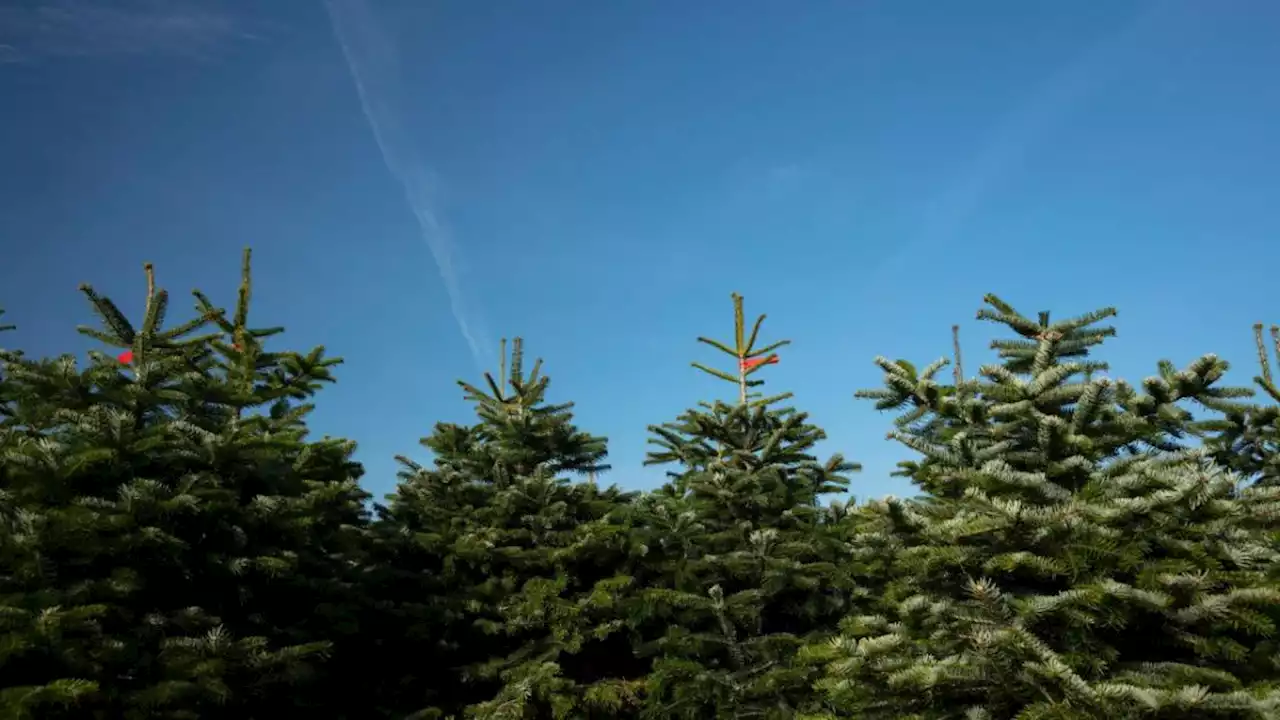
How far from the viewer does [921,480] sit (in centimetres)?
861

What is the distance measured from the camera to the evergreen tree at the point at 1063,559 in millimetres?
6703

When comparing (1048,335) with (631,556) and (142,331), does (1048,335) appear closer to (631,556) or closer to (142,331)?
(631,556)

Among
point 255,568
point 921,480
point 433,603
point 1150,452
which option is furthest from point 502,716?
point 1150,452

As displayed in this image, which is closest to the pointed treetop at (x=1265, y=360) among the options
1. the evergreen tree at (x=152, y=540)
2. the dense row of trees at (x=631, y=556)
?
the dense row of trees at (x=631, y=556)

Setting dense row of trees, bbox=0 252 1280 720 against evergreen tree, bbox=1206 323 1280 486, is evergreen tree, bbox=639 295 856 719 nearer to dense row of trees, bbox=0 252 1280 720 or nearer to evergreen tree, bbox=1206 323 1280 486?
dense row of trees, bbox=0 252 1280 720

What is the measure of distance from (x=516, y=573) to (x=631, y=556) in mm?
1858

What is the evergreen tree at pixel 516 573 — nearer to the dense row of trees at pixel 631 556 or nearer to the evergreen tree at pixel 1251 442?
the dense row of trees at pixel 631 556

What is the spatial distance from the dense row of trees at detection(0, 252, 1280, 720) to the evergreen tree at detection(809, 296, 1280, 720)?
1.1 inches

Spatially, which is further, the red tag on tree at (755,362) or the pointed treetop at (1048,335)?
the red tag on tree at (755,362)

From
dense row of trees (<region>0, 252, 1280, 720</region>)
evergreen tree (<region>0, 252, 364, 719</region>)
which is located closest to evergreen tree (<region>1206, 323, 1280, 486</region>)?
dense row of trees (<region>0, 252, 1280, 720</region>)

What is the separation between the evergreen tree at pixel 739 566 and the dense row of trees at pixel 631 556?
61mm

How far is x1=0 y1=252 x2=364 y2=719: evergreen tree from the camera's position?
7863mm

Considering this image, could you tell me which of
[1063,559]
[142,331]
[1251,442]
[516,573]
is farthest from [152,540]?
[1251,442]

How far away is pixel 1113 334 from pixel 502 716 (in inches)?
348
